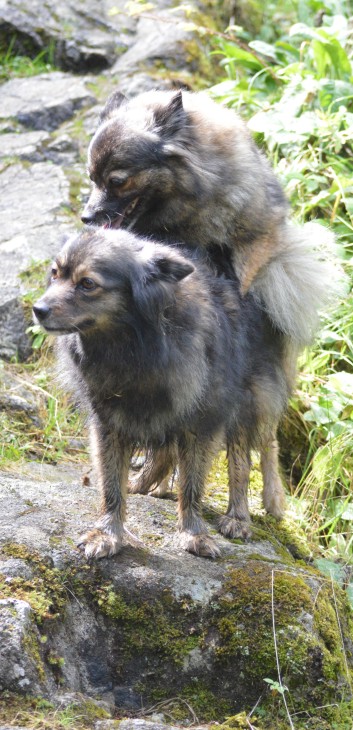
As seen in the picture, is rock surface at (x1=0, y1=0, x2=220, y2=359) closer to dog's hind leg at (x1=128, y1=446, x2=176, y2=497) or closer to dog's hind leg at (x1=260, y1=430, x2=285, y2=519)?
dog's hind leg at (x1=128, y1=446, x2=176, y2=497)

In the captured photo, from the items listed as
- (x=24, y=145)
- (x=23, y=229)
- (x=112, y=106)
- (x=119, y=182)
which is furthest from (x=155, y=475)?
(x=24, y=145)

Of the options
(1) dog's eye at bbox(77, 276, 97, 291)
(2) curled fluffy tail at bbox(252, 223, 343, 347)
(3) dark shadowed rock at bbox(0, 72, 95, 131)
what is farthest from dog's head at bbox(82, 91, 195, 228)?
(3) dark shadowed rock at bbox(0, 72, 95, 131)

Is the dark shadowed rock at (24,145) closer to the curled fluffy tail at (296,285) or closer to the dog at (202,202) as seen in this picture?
the dog at (202,202)

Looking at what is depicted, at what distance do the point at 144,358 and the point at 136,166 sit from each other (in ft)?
4.32

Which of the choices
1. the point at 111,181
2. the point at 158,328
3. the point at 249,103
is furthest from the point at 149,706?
the point at 249,103

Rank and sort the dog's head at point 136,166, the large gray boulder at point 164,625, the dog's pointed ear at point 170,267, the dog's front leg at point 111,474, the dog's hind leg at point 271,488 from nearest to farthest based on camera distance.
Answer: the large gray boulder at point 164,625 < the dog's pointed ear at point 170,267 < the dog's front leg at point 111,474 < the dog's head at point 136,166 < the dog's hind leg at point 271,488

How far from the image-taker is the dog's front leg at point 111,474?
4.18 metres

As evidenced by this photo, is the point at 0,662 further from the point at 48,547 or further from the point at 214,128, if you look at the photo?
the point at 214,128

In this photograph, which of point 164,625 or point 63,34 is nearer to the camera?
point 164,625

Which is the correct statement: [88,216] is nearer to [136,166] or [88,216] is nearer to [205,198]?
[136,166]

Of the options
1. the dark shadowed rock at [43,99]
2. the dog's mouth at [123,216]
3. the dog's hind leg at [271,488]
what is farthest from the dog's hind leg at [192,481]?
the dark shadowed rock at [43,99]

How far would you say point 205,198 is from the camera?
16.4 ft

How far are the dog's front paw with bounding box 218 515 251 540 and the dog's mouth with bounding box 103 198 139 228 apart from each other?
155 centimetres

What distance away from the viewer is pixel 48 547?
12.9 ft
